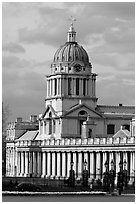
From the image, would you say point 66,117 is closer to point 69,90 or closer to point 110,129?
point 69,90

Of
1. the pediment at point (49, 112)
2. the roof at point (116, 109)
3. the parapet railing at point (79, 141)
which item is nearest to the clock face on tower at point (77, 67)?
the pediment at point (49, 112)

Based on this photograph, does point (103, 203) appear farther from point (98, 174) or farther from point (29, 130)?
point (29, 130)

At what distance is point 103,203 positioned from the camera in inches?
2835

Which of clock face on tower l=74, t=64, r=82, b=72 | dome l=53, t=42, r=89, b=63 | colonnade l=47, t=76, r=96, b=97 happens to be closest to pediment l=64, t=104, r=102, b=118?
colonnade l=47, t=76, r=96, b=97

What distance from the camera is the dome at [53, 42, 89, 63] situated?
5615 inches

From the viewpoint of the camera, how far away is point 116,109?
485 ft

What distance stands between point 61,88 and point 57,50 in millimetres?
5045

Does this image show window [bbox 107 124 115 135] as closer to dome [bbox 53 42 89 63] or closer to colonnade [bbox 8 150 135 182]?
dome [bbox 53 42 89 63]

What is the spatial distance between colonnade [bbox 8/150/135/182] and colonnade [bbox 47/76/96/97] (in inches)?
354

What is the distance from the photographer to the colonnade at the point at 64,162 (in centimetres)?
11862

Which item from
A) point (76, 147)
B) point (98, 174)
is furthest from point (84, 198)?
point (76, 147)

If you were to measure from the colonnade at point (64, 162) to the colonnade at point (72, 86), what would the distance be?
29.5 feet

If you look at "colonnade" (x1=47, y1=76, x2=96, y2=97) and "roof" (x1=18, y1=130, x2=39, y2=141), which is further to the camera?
"roof" (x1=18, y1=130, x2=39, y2=141)

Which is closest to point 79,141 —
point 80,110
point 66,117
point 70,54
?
point 66,117
